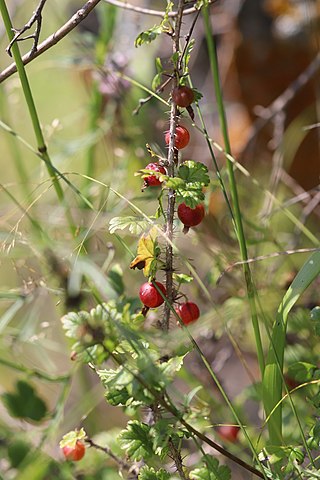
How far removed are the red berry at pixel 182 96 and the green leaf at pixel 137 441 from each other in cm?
27

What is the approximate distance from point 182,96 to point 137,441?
0.29 m

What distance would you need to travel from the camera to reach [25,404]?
985mm

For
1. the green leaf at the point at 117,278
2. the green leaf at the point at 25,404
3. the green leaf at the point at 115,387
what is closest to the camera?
the green leaf at the point at 115,387

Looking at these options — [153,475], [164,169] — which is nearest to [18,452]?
[153,475]

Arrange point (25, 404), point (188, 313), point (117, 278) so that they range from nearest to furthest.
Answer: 1. point (188, 313)
2. point (117, 278)
3. point (25, 404)

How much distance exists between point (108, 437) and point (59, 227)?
0.35 metres

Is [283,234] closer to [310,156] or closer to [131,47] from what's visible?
→ [131,47]

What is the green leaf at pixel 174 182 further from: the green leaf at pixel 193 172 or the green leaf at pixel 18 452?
the green leaf at pixel 18 452

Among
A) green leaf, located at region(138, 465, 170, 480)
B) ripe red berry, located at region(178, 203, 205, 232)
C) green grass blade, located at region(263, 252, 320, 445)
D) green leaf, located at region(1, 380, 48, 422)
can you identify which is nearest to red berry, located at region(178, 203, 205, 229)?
ripe red berry, located at region(178, 203, 205, 232)

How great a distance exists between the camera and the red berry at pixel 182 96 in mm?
641

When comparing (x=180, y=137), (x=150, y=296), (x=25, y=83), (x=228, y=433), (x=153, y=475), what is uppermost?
(x=25, y=83)

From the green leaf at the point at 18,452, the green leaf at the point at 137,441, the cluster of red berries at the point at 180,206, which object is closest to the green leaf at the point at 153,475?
the green leaf at the point at 137,441

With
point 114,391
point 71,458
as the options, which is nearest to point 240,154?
point 71,458

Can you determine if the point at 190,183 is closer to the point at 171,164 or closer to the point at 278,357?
the point at 171,164
